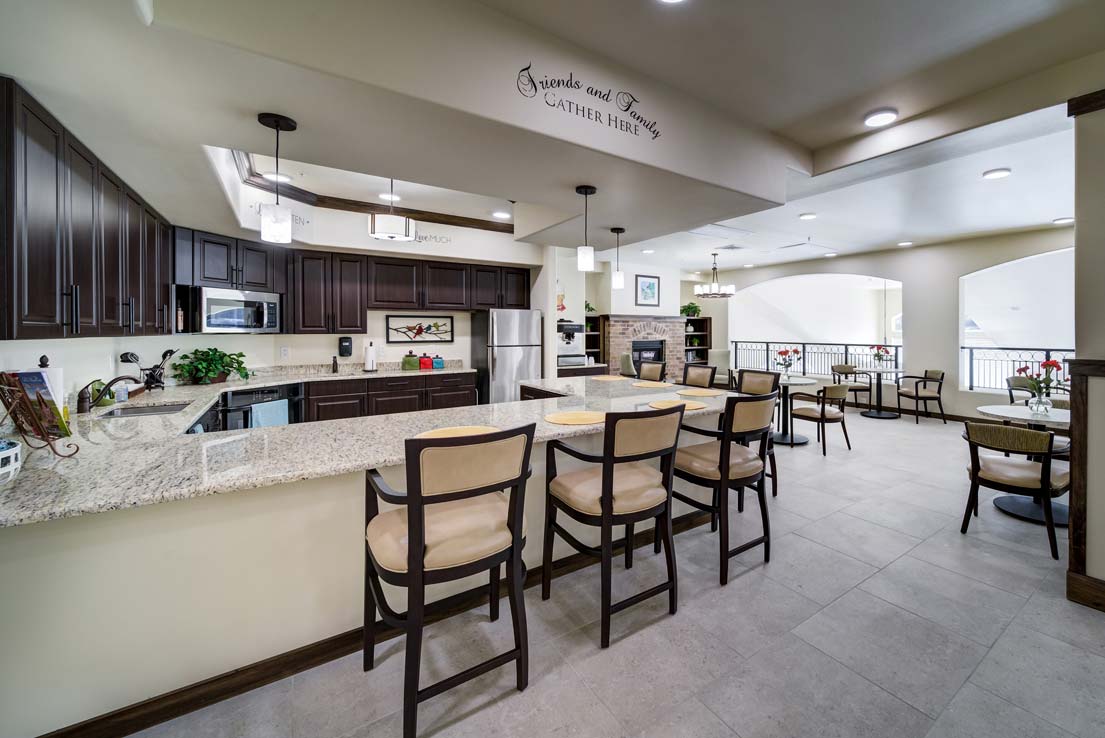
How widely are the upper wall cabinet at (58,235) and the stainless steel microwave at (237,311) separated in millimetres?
994

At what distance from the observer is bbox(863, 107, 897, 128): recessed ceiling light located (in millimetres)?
2684

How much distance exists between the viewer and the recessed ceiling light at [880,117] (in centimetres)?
268

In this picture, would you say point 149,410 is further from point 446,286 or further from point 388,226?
point 446,286

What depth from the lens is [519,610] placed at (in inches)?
62.2

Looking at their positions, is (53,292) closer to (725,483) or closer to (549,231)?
(725,483)

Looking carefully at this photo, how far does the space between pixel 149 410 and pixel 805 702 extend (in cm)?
387

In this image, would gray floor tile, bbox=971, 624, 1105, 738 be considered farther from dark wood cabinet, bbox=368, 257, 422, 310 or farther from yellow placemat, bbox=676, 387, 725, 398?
dark wood cabinet, bbox=368, 257, 422, 310

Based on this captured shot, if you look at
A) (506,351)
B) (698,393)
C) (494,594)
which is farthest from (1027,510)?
(506,351)

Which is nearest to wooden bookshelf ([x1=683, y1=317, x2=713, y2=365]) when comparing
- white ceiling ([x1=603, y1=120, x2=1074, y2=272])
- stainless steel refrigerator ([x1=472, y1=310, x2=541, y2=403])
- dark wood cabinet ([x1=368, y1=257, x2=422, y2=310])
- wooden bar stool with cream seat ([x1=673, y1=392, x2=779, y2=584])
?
white ceiling ([x1=603, y1=120, x2=1074, y2=272])

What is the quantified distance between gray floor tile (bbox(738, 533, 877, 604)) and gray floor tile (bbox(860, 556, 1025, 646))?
0.10m

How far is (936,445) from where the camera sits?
518 centimetres

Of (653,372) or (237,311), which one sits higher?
(237,311)

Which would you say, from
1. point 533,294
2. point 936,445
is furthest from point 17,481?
point 936,445

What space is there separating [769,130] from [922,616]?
9.87 ft
